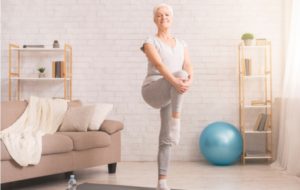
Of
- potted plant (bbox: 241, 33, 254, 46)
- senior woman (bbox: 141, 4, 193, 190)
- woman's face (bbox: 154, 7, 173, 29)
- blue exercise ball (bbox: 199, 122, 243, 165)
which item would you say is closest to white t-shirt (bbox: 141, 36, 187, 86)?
senior woman (bbox: 141, 4, 193, 190)

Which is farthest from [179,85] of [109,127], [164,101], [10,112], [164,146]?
[10,112]

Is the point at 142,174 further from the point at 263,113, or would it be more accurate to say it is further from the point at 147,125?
the point at 263,113

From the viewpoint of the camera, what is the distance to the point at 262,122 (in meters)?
5.41

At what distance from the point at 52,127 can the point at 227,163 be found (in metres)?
2.09

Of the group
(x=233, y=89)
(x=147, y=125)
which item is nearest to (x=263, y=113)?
(x=233, y=89)

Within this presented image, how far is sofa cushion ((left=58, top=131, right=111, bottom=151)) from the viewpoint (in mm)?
4223

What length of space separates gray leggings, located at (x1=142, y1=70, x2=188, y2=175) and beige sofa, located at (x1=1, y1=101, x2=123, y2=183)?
3.56ft

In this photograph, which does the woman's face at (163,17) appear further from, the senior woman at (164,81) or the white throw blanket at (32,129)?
the white throw blanket at (32,129)

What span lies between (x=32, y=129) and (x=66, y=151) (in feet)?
2.06

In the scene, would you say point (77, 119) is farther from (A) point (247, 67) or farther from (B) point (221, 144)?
(A) point (247, 67)

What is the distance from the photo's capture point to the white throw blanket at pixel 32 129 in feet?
12.1

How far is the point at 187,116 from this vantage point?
5.74 meters

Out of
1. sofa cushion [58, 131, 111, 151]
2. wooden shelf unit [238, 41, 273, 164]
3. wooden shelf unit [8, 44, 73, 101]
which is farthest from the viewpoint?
wooden shelf unit [8, 44, 73, 101]

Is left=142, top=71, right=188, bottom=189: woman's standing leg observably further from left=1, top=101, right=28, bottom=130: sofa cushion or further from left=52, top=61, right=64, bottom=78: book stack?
left=52, top=61, right=64, bottom=78: book stack
